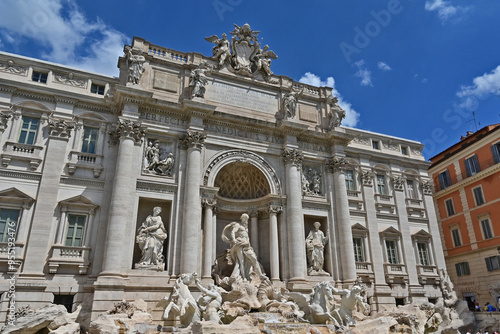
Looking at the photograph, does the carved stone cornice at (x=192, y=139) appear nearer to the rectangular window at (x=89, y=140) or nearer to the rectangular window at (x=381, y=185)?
the rectangular window at (x=89, y=140)

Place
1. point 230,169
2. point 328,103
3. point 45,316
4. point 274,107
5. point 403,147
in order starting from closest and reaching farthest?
point 45,316 → point 230,169 → point 274,107 → point 328,103 → point 403,147

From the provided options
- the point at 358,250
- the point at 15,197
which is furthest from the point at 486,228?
the point at 15,197

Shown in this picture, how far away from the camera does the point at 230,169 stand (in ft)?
71.6

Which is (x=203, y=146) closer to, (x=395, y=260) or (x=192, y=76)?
(x=192, y=76)

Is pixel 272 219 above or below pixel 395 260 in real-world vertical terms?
above

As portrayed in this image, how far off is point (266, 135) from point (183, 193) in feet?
20.7

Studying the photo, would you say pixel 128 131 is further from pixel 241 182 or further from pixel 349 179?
pixel 349 179

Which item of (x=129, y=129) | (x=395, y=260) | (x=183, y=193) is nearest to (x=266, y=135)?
(x=183, y=193)

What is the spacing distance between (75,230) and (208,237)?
20.0ft

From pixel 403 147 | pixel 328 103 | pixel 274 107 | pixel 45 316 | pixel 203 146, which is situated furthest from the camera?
pixel 403 147

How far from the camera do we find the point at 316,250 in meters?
21.5

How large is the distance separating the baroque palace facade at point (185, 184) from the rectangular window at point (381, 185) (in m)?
0.14

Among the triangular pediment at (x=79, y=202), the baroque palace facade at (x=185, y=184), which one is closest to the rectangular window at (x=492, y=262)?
the baroque palace facade at (x=185, y=184)

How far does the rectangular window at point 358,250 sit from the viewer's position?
23248mm
